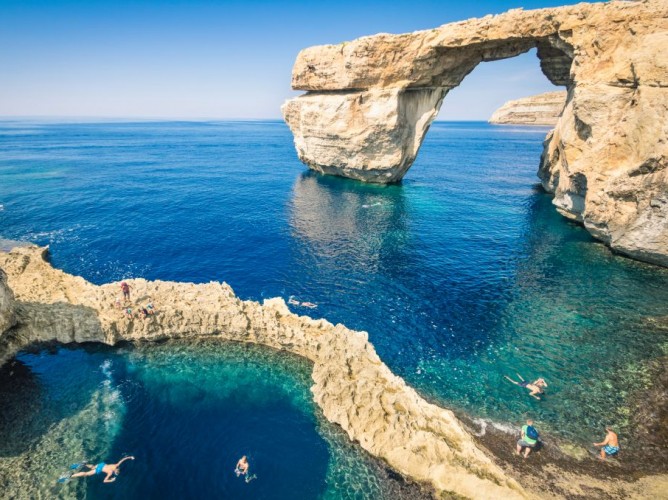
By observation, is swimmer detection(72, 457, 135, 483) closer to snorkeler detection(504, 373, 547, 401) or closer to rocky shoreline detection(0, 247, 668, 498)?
rocky shoreline detection(0, 247, 668, 498)

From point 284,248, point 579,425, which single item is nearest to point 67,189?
point 284,248

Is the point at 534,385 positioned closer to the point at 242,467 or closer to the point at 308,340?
the point at 308,340

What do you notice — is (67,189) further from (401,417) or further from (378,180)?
(401,417)

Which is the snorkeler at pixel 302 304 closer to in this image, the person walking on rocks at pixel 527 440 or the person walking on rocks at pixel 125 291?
the person walking on rocks at pixel 125 291

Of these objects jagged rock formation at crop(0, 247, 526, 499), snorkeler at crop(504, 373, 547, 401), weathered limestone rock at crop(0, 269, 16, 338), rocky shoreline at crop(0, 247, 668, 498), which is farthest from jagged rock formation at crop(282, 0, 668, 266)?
weathered limestone rock at crop(0, 269, 16, 338)

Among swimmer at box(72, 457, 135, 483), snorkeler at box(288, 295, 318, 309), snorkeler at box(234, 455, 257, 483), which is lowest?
snorkeler at box(234, 455, 257, 483)
